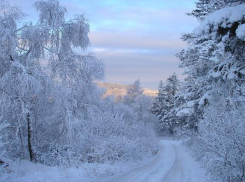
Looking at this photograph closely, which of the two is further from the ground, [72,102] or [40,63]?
[40,63]

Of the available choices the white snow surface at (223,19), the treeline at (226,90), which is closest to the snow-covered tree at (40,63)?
the treeline at (226,90)

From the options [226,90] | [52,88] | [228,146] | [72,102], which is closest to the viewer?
[228,146]

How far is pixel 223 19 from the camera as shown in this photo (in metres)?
4.97

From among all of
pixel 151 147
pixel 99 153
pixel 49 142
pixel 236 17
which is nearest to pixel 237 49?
pixel 236 17

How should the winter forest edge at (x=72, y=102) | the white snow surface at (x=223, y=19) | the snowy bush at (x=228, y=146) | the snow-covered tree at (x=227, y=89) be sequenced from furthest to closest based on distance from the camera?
the winter forest edge at (x=72, y=102) → the snowy bush at (x=228, y=146) → the snow-covered tree at (x=227, y=89) → the white snow surface at (x=223, y=19)

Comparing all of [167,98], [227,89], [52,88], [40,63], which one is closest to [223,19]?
[227,89]

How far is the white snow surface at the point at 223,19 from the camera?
4812 mm

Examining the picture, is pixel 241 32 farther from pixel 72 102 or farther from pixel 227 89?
pixel 72 102

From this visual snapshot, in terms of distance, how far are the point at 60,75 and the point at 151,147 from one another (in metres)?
12.5

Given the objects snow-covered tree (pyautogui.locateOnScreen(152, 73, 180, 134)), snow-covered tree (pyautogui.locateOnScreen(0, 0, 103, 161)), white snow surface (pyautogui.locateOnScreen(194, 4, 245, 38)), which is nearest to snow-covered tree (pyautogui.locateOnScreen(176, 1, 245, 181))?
white snow surface (pyautogui.locateOnScreen(194, 4, 245, 38))

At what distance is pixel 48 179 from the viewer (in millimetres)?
7941

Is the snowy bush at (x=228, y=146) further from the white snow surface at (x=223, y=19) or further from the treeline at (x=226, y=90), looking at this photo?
the white snow surface at (x=223, y=19)

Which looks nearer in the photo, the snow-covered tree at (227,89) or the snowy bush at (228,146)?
the snow-covered tree at (227,89)

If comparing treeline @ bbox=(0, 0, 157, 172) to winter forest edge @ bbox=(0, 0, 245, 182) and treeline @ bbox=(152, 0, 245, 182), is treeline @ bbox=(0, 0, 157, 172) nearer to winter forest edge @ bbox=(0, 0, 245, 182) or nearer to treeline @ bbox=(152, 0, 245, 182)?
winter forest edge @ bbox=(0, 0, 245, 182)
